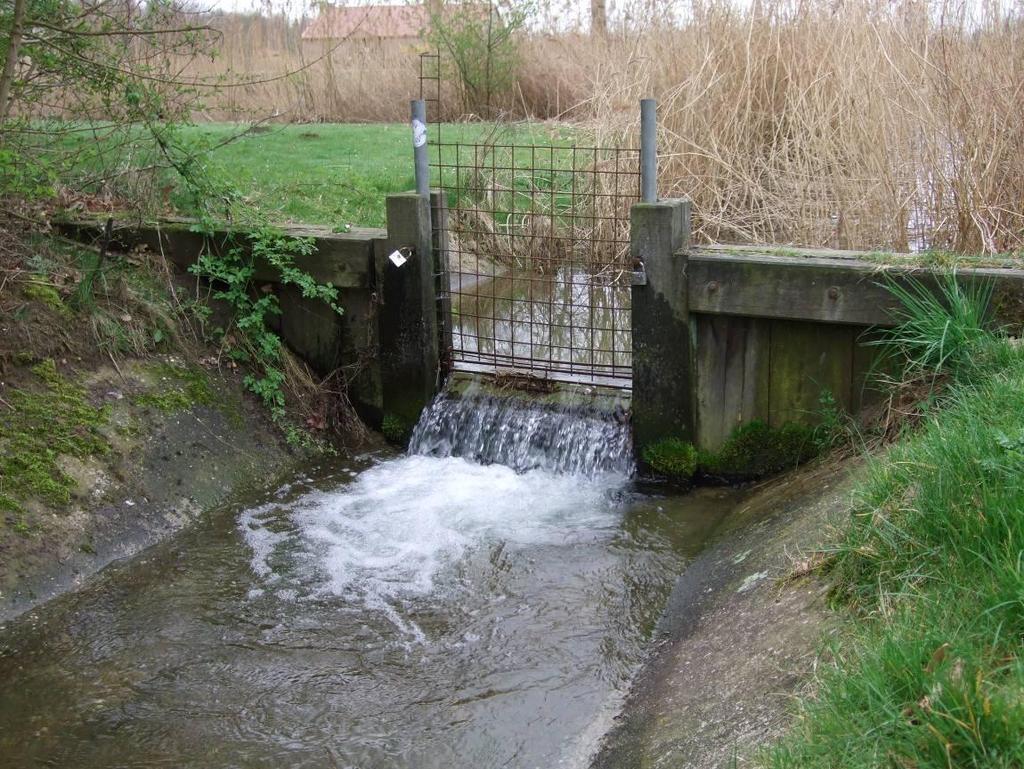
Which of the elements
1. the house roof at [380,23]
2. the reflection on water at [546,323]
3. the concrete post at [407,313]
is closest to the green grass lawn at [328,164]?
the concrete post at [407,313]

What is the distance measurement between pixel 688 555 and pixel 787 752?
8.98ft

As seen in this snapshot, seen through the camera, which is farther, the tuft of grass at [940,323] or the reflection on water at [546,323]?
the reflection on water at [546,323]

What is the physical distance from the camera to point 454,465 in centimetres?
683

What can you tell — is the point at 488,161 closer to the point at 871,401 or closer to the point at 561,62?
the point at 561,62

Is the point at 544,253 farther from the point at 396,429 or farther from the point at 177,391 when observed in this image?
the point at 177,391

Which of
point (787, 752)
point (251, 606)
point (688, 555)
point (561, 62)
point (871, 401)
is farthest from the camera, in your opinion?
point (561, 62)

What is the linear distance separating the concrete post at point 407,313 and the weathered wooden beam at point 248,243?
0.47 ft

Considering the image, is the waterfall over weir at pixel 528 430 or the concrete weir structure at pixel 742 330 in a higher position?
the concrete weir structure at pixel 742 330

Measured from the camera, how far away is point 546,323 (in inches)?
329

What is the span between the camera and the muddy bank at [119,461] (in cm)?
520

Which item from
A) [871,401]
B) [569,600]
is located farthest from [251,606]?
[871,401]

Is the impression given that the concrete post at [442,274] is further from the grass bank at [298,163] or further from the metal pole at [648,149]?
the metal pole at [648,149]

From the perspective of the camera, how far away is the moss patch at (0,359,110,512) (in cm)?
539

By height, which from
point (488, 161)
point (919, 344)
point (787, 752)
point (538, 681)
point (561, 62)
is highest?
point (561, 62)
